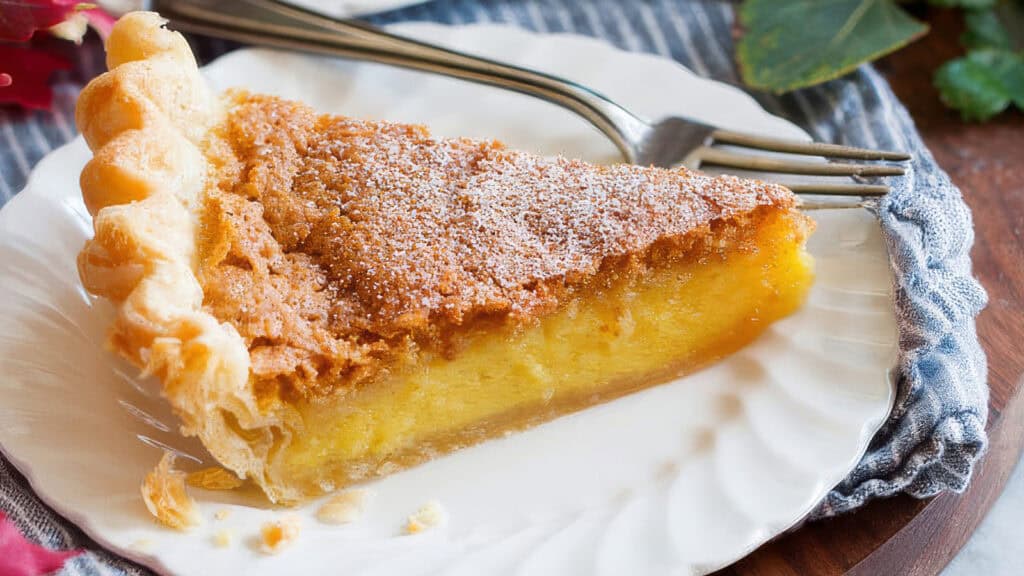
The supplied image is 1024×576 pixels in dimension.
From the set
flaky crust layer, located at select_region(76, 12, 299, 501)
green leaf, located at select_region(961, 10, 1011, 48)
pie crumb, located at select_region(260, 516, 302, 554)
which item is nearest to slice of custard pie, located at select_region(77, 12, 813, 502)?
flaky crust layer, located at select_region(76, 12, 299, 501)

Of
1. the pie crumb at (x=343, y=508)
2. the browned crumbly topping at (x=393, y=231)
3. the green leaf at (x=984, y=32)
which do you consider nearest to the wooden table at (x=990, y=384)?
the green leaf at (x=984, y=32)

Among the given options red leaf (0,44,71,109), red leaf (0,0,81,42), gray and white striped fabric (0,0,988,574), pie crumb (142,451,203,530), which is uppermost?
red leaf (0,0,81,42)

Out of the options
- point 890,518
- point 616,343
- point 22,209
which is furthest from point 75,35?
point 890,518

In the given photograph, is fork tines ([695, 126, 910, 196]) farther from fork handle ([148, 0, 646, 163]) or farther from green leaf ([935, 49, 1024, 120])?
green leaf ([935, 49, 1024, 120])

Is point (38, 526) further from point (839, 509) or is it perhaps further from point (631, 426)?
point (839, 509)

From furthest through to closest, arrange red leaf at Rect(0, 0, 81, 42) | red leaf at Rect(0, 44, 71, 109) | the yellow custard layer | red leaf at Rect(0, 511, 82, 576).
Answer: red leaf at Rect(0, 44, 71, 109) < red leaf at Rect(0, 0, 81, 42) < the yellow custard layer < red leaf at Rect(0, 511, 82, 576)

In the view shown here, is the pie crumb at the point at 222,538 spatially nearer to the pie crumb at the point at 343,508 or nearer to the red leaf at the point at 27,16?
the pie crumb at the point at 343,508
